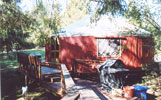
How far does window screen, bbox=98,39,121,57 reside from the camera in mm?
7453

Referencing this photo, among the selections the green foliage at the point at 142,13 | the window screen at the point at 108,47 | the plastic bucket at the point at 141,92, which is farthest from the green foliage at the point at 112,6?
the window screen at the point at 108,47

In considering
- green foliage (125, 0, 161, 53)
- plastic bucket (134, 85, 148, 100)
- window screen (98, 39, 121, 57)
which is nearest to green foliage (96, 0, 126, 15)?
green foliage (125, 0, 161, 53)

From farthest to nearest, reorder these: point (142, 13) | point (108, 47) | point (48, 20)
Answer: point (108, 47)
point (142, 13)
point (48, 20)

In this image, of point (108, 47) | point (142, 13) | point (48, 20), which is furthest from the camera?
point (108, 47)

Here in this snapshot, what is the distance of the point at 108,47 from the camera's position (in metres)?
7.46

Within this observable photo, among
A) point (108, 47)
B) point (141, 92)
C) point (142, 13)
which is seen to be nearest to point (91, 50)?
point (108, 47)

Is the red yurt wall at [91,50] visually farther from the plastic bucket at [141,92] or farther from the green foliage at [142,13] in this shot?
the plastic bucket at [141,92]

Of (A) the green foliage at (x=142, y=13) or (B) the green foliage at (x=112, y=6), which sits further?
(A) the green foliage at (x=142, y=13)

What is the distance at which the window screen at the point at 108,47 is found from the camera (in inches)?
293

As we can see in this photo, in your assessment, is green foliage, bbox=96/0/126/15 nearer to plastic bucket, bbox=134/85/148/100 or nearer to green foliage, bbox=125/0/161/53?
green foliage, bbox=125/0/161/53

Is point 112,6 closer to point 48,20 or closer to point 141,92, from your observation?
point 48,20

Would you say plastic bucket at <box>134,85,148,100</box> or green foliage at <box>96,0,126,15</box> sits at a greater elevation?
green foliage at <box>96,0,126,15</box>

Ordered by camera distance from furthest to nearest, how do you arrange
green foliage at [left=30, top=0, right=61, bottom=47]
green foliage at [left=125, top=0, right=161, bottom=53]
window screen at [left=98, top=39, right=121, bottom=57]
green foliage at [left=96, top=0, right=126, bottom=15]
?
window screen at [left=98, top=39, right=121, bottom=57], green foliage at [left=125, top=0, right=161, bottom=53], green foliage at [left=96, top=0, right=126, bottom=15], green foliage at [left=30, top=0, right=61, bottom=47]

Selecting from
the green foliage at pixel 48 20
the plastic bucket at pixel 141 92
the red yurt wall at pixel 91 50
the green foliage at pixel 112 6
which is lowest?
the plastic bucket at pixel 141 92
